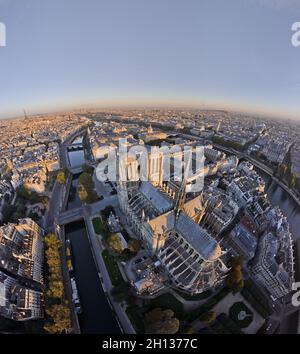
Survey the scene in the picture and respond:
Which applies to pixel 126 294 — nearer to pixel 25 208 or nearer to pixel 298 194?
pixel 25 208

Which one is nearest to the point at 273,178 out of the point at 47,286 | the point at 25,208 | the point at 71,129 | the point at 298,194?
the point at 298,194

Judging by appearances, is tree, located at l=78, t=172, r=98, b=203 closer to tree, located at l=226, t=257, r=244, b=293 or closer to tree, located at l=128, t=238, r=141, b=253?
tree, located at l=128, t=238, r=141, b=253

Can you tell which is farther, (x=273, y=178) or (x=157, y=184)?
(x=273, y=178)

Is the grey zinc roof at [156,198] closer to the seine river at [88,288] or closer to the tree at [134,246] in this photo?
the tree at [134,246]

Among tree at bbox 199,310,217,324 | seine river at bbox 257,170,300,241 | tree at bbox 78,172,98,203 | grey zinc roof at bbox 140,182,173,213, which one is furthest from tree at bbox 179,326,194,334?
tree at bbox 78,172,98,203

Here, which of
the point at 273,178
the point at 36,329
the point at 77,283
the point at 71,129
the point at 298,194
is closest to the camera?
the point at 36,329
